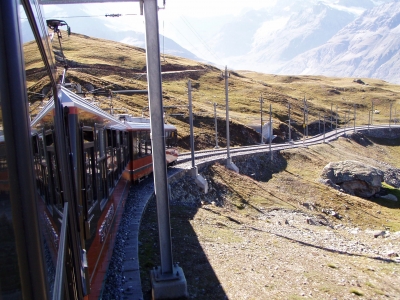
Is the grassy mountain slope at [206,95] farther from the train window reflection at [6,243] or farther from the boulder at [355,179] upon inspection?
the train window reflection at [6,243]

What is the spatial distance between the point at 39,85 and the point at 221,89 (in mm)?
100521

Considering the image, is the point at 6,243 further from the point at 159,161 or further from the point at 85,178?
the point at 159,161

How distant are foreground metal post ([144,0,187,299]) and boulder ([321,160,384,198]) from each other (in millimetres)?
30157

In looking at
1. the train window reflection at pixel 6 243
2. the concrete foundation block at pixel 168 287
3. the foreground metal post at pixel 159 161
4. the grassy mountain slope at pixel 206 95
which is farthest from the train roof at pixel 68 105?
the grassy mountain slope at pixel 206 95

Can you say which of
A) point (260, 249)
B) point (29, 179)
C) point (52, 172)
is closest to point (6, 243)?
point (29, 179)

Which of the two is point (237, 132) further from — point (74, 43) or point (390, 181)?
point (74, 43)

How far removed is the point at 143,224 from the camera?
1412cm

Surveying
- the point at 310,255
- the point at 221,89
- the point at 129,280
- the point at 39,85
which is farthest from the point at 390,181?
the point at 221,89

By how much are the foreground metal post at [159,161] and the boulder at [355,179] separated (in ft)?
98.9

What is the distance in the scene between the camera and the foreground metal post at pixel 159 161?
26.0 feet

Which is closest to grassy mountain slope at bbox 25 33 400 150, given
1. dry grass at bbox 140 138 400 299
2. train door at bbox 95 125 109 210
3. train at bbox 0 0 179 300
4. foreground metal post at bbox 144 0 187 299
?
dry grass at bbox 140 138 400 299

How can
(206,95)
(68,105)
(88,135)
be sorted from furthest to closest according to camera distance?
(206,95)
(88,135)
(68,105)

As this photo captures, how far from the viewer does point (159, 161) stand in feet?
27.5

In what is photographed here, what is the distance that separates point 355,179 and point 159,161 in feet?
104
